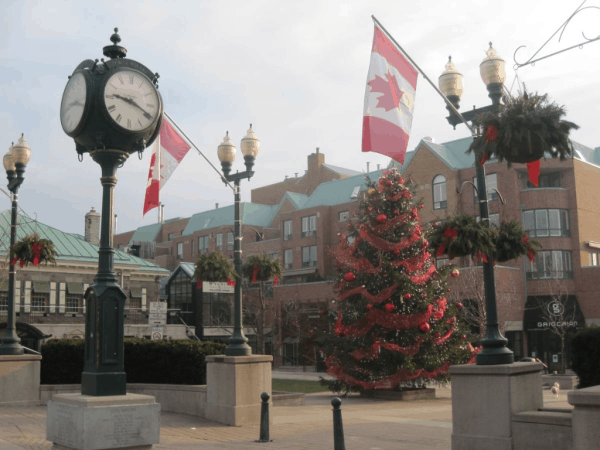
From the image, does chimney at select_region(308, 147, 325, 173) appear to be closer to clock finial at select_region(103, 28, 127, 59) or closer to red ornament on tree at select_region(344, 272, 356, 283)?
red ornament on tree at select_region(344, 272, 356, 283)

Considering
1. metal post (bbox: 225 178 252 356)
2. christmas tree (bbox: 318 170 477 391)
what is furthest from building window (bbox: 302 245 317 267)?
metal post (bbox: 225 178 252 356)

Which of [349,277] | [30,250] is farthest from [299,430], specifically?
[30,250]

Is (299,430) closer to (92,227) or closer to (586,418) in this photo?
(586,418)

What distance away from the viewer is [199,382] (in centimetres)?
1650

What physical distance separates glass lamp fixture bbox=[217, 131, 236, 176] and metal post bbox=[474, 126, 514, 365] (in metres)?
7.03

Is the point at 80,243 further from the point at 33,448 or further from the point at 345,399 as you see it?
the point at 33,448

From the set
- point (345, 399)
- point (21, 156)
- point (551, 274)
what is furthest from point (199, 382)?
point (551, 274)

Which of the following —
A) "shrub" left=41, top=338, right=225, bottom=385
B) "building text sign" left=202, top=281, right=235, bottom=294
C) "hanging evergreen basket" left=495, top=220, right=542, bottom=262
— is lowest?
"shrub" left=41, top=338, right=225, bottom=385

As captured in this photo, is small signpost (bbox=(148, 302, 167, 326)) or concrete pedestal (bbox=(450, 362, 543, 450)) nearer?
concrete pedestal (bbox=(450, 362, 543, 450))

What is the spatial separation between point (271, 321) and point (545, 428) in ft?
149

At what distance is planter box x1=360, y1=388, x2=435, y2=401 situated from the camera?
67.5 ft

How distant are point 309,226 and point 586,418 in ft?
192

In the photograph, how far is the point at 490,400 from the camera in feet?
30.3

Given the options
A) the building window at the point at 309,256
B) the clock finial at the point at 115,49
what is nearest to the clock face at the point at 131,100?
the clock finial at the point at 115,49
